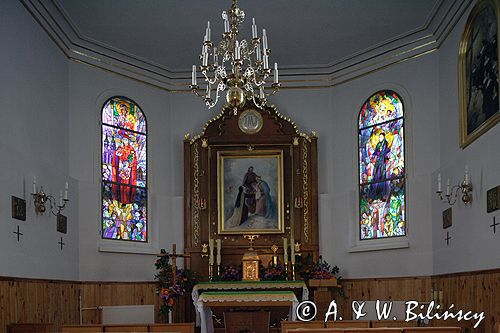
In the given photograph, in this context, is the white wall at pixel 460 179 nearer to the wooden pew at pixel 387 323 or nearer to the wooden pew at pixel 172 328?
the wooden pew at pixel 387 323

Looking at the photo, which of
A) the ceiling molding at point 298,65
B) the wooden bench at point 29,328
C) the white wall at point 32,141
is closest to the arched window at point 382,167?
the ceiling molding at point 298,65

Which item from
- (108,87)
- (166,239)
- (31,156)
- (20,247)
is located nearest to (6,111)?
(31,156)

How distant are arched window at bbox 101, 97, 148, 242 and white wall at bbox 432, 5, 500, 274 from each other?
250 inches

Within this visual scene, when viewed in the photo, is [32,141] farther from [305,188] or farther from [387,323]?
[305,188]

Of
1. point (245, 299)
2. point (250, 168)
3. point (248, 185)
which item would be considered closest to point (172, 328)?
point (245, 299)

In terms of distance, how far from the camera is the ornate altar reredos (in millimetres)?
17281

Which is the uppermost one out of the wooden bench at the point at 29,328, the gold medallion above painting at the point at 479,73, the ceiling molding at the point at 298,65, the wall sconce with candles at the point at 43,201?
the ceiling molding at the point at 298,65

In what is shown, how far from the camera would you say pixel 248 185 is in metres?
17.6

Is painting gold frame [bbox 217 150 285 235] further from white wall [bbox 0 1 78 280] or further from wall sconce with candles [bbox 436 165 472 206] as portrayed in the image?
wall sconce with candles [bbox 436 165 472 206]

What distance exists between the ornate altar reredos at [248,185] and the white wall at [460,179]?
10.8 ft

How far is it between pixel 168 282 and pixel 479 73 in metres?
7.41

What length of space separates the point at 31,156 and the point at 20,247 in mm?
1619

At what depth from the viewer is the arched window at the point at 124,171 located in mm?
16562

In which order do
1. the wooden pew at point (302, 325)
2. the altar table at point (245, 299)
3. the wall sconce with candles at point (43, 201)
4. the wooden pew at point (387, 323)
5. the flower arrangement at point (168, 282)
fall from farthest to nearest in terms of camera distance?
1. the flower arrangement at point (168, 282)
2. the altar table at point (245, 299)
3. the wall sconce with candles at point (43, 201)
4. the wooden pew at point (302, 325)
5. the wooden pew at point (387, 323)
